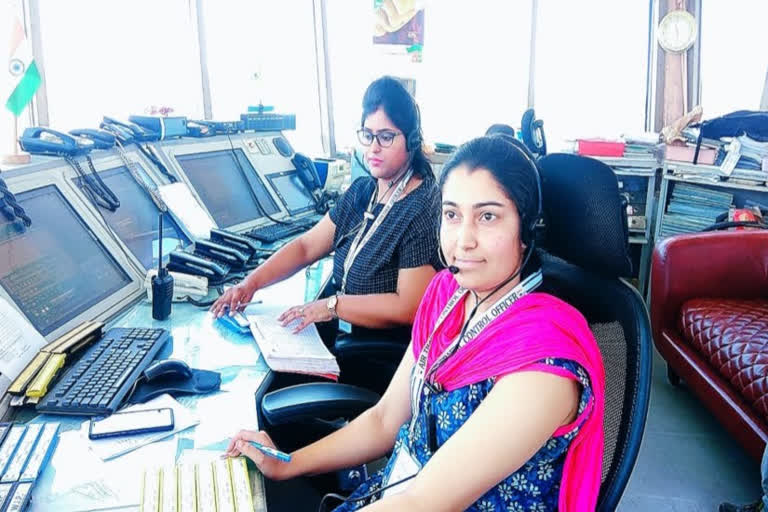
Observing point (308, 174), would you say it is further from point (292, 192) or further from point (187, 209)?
point (187, 209)

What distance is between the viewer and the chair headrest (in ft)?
3.25

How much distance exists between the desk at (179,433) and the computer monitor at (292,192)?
3.86 ft

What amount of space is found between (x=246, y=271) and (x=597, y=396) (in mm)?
1420

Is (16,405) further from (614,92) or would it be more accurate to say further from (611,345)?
(614,92)

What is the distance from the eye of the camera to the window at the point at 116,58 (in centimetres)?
299

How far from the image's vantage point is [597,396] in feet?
3.04

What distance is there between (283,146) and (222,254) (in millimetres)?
1172

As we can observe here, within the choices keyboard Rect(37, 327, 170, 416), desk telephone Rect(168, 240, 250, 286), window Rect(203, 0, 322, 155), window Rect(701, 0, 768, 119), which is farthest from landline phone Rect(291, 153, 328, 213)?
window Rect(701, 0, 768, 119)

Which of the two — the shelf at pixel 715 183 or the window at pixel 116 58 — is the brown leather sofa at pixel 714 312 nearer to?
the shelf at pixel 715 183

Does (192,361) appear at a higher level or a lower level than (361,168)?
lower

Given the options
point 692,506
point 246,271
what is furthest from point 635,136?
point 246,271

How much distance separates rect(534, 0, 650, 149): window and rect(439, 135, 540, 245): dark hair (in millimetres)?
3598

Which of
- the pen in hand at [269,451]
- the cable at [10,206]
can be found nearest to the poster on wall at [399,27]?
the cable at [10,206]

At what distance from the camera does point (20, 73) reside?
1765mm
